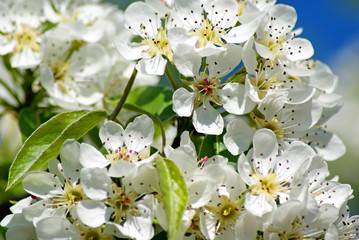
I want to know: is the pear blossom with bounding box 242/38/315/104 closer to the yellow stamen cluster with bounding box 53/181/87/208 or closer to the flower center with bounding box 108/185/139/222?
the flower center with bounding box 108/185/139/222

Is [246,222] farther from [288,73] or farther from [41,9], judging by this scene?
[41,9]

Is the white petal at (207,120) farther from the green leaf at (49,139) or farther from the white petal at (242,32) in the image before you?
the green leaf at (49,139)

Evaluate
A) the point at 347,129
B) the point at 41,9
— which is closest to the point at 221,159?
the point at 41,9

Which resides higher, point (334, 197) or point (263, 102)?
point (263, 102)

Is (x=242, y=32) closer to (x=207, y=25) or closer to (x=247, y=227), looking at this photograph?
(x=207, y=25)

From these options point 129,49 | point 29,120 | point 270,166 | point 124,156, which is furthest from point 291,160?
point 29,120

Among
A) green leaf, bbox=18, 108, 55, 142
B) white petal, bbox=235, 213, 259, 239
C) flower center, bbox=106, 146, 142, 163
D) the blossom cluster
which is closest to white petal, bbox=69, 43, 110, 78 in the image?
the blossom cluster
